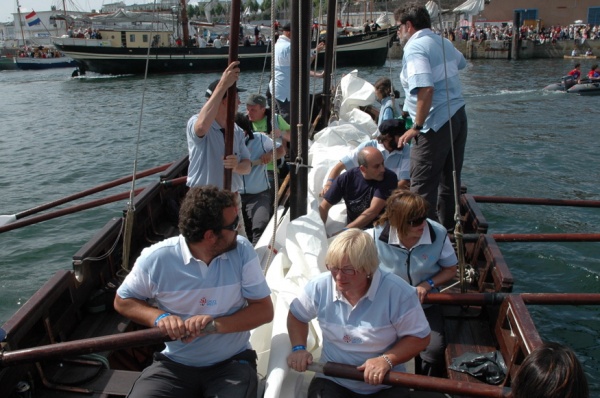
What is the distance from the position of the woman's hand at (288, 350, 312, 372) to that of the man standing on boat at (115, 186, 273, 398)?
0.71 ft

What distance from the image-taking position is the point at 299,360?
9.60ft

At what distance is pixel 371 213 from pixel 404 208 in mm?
1250

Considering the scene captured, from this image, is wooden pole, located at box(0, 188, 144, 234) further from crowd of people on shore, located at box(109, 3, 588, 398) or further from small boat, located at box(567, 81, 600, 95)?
small boat, located at box(567, 81, 600, 95)

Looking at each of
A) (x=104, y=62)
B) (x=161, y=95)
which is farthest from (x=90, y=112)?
(x=104, y=62)

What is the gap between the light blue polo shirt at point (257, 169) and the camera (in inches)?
219

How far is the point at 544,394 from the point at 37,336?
3.00m

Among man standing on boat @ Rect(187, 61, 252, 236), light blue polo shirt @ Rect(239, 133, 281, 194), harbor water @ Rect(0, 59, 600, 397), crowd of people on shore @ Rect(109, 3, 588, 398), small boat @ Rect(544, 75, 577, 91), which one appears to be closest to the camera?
crowd of people on shore @ Rect(109, 3, 588, 398)

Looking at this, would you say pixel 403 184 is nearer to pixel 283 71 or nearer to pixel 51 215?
pixel 283 71

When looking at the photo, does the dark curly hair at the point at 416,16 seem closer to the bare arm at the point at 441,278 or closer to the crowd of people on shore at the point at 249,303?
the crowd of people on shore at the point at 249,303

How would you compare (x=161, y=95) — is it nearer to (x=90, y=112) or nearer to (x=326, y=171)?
(x=90, y=112)

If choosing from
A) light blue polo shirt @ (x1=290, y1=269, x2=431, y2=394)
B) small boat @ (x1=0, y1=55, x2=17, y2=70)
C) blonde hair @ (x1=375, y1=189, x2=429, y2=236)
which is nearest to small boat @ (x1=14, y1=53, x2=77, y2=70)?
small boat @ (x1=0, y1=55, x2=17, y2=70)

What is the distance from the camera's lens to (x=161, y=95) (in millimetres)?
28734

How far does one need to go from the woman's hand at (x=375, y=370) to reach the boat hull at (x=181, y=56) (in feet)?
122

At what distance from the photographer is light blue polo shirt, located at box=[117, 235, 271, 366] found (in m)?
2.89
